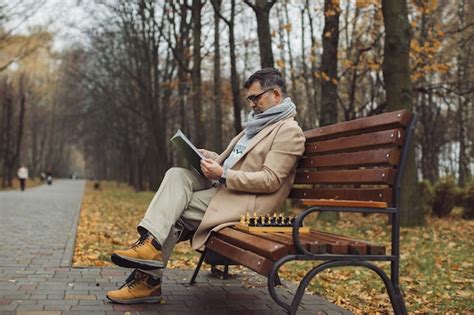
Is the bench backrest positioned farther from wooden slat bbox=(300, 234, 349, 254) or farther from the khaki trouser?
the khaki trouser

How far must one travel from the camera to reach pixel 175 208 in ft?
14.3

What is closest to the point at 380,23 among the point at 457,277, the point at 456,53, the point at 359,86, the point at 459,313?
the point at 456,53

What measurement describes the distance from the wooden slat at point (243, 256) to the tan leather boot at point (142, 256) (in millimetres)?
384

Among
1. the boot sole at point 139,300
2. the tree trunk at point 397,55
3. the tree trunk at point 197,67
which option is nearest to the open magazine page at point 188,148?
the boot sole at point 139,300

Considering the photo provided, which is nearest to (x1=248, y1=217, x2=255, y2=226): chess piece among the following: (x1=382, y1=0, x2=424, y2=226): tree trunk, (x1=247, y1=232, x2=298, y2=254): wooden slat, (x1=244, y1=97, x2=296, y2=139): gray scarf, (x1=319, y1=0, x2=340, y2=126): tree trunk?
(x1=247, y1=232, x2=298, y2=254): wooden slat

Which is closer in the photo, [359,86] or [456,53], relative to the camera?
[456,53]

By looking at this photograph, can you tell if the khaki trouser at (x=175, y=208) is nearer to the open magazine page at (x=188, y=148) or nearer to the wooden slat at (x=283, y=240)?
the open magazine page at (x=188, y=148)

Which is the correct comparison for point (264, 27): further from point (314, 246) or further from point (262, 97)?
point (314, 246)

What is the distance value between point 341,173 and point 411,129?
0.61 meters

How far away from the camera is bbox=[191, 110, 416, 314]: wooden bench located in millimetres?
3389

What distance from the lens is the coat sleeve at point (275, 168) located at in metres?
4.25

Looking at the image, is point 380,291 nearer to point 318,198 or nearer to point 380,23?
point 318,198

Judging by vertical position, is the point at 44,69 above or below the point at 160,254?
above

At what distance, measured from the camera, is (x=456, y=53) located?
2742 cm
